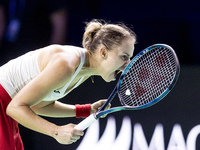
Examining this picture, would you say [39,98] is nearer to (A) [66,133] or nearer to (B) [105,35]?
(A) [66,133]

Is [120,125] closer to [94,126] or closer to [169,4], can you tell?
[94,126]

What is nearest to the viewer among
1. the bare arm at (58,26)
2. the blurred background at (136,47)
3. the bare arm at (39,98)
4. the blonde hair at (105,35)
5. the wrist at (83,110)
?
the bare arm at (39,98)

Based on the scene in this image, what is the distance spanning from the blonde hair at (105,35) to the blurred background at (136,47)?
1416mm

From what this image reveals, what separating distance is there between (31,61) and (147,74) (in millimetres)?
659

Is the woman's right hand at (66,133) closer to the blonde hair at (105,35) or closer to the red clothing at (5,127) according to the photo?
the red clothing at (5,127)

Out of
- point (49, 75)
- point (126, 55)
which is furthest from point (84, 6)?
point (49, 75)

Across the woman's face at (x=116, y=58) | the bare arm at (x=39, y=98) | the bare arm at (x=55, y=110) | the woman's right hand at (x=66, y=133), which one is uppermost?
the woman's face at (x=116, y=58)

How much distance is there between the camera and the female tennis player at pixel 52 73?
1.53 m

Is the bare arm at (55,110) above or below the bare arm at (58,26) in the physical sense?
below

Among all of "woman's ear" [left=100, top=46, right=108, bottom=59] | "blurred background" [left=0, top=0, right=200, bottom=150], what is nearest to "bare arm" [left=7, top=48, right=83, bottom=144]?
"woman's ear" [left=100, top=46, right=108, bottom=59]

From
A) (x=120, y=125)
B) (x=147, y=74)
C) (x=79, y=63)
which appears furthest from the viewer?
(x=120, y=125)

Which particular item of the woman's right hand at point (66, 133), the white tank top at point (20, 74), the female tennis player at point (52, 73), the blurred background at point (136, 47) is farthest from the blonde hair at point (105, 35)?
the blurred background at point (136, 47)

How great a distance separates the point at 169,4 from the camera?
3340 mm

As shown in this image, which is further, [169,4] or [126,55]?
[169,4]
